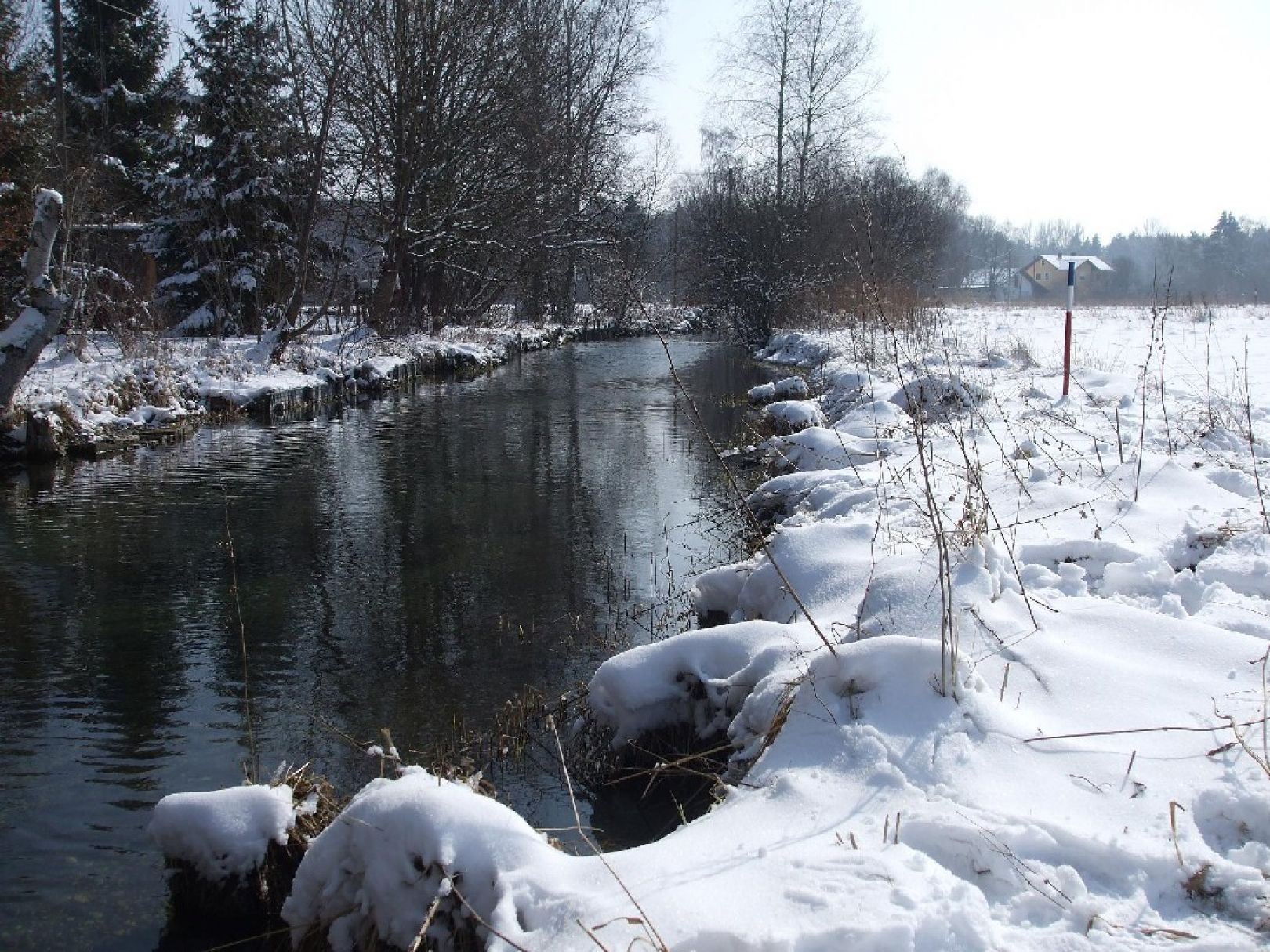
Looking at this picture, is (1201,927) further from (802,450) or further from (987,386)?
(987,386)

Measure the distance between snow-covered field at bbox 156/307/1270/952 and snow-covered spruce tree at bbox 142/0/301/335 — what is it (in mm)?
19052

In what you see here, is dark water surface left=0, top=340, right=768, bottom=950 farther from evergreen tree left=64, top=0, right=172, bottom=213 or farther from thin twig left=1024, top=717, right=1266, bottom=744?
evergreen tree left=64, top=0, right=172, bottom=213

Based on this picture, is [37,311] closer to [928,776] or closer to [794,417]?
[794,417]

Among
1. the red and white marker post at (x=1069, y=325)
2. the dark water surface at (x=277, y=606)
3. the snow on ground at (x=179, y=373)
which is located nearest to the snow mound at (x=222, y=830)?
the dark water surface at (x=277, y=606)

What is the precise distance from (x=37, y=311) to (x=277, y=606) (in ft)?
23.2

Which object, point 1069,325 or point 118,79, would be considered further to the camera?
point 118,79

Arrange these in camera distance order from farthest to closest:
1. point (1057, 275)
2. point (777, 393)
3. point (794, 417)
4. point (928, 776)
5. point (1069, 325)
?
point (1057, 275)
point (777, 393)
point (794, 417)
point (1069, 325)
point (928, 776)

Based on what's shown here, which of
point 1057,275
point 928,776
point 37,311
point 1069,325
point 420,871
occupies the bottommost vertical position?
point 420,871

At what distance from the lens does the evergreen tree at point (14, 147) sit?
15.7 meters

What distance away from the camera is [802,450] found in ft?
31.6

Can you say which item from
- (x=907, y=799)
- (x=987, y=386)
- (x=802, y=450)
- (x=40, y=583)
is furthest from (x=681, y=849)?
(x=987, y=386)

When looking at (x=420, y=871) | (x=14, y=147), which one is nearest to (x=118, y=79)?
(x=14, y=147)

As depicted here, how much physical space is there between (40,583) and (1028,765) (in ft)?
22.3

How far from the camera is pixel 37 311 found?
437 inches
